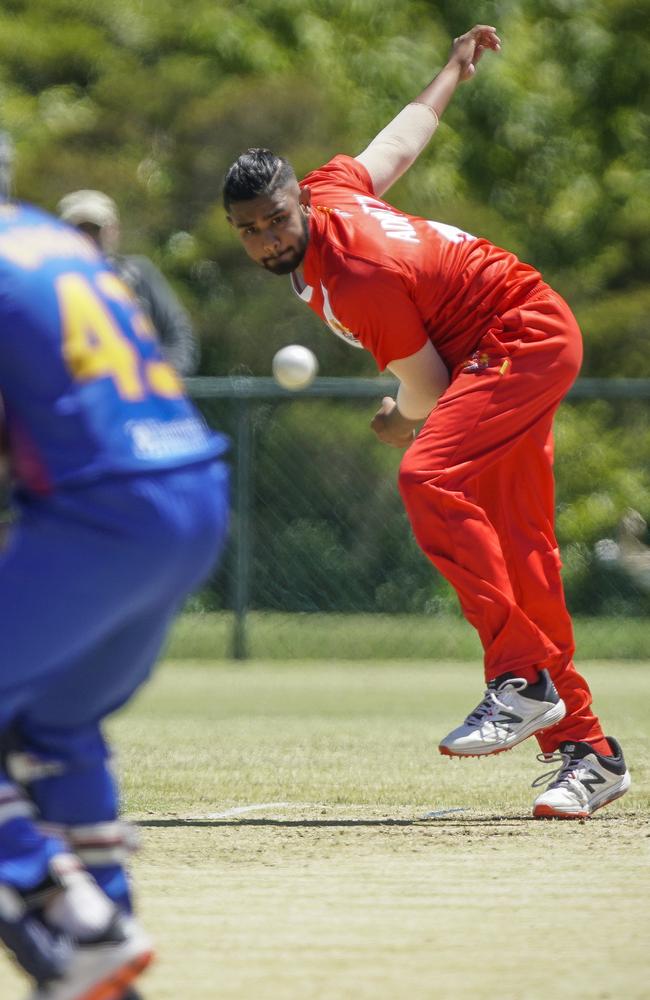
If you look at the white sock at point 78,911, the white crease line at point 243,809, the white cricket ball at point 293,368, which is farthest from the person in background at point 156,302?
the white sock at point 78,911

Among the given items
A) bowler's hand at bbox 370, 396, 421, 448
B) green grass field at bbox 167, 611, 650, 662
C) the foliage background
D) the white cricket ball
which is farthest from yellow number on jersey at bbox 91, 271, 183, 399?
the foliage background

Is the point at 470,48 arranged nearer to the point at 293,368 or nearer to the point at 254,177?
the point at 254,177

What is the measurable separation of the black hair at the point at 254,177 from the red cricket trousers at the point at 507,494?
2.95 feet

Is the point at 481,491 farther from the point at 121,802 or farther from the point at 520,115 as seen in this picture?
the point at 520,115

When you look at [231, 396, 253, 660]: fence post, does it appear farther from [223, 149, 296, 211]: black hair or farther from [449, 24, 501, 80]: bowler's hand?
[223, 149, 296, 211]: black hair

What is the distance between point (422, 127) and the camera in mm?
6934

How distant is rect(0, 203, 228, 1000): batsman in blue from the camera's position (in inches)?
130

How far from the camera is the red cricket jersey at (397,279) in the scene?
6125 mm

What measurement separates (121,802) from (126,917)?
11.0 ft

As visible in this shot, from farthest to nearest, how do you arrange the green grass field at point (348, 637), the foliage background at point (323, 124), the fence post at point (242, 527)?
the foliage background at point (323, 124) < the green grass field at point (348, 637) < the fence post at point (242, 527)

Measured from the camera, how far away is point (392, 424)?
6.81 meters

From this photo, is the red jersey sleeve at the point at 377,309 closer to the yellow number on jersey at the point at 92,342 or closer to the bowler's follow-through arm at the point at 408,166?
the bowler's follow-through arm at the point at 408,166

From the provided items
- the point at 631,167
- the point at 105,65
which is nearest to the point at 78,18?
the point at 105,65

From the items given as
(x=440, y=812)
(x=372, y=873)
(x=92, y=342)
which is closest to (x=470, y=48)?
(x=440, y=812)
